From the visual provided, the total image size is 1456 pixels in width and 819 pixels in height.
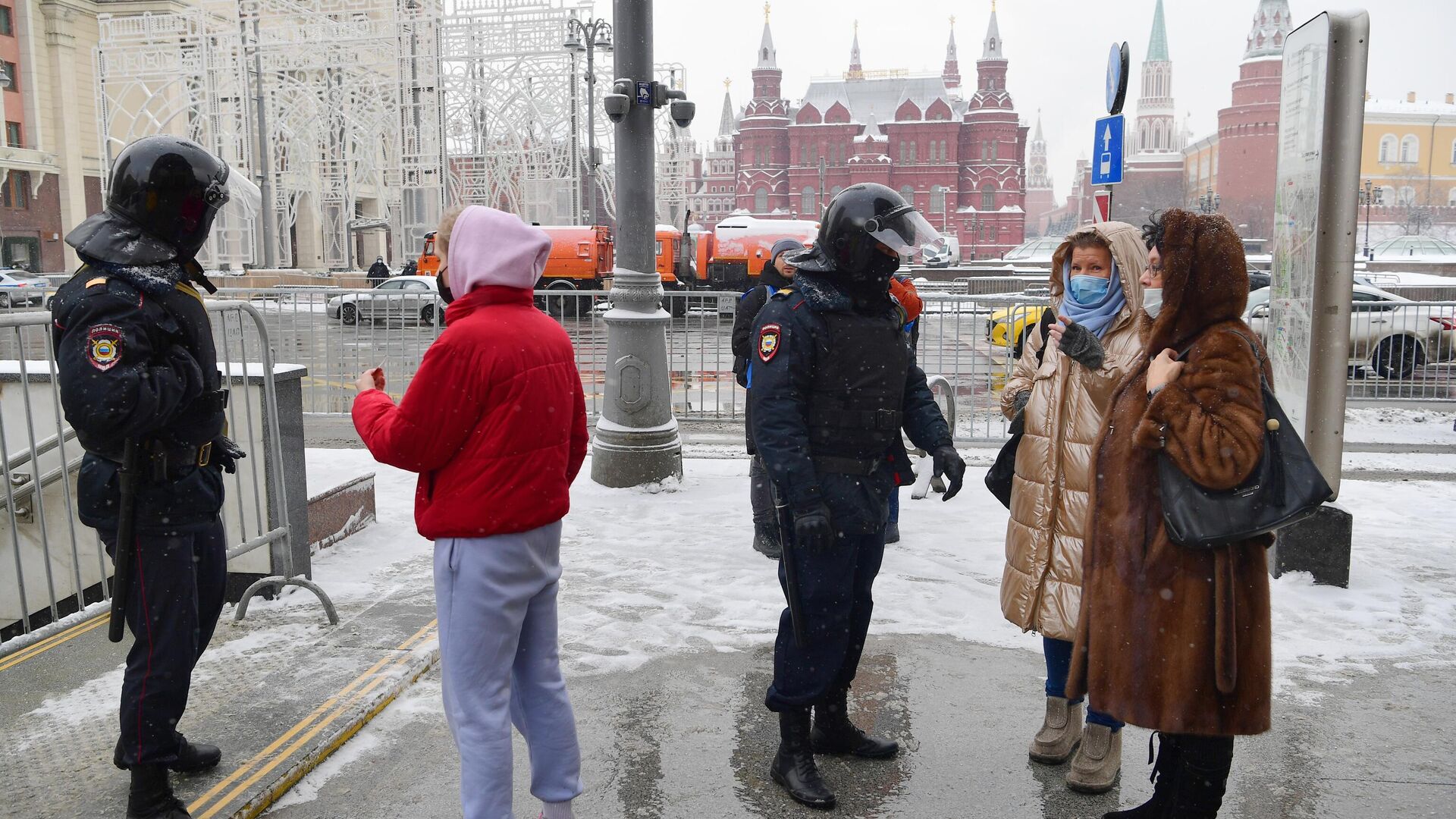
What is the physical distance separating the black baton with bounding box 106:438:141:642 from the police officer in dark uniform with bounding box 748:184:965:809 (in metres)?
1.91

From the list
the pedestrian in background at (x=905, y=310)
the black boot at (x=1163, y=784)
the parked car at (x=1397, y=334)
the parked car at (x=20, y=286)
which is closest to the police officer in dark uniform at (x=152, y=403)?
the pedestrian in background at (x=905, y=310)

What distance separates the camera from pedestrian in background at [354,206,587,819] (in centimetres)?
296

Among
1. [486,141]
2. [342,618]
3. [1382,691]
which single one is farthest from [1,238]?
[1382,691]

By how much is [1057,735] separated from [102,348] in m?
3.46

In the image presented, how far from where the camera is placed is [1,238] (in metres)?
52.6

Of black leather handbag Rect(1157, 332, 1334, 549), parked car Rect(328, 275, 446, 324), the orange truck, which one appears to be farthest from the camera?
the orange truck

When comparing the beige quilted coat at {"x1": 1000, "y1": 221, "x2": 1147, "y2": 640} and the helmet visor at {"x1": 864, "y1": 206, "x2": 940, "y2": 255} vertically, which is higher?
the helmet visor at {"x1": 864, "y1": 206, "x2": 940, "y2": 255}

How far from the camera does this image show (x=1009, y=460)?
4105mm

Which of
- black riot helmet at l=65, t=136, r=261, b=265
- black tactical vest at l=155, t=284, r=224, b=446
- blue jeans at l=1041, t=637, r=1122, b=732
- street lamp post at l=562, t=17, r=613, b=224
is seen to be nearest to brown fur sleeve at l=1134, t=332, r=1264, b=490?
blue jeans at l=1041, t=637, r=1122, b=732

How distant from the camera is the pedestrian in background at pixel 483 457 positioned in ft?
9.70

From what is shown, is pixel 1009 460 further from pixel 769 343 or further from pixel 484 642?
pixel 484 642

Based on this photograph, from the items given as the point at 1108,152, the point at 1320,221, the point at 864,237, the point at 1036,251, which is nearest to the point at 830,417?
the point at 864,237

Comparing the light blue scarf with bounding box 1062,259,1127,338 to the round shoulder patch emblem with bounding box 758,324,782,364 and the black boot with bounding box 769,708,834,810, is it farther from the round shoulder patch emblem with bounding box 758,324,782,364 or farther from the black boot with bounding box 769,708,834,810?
the black boot with bounding box 769,708,834,810

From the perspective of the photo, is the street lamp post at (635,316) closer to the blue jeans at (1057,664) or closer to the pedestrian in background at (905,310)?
the pedestrian in background at (905,310)
